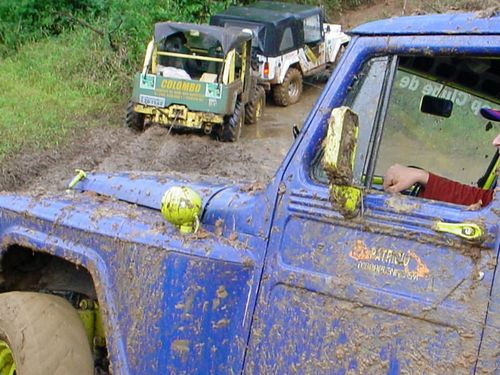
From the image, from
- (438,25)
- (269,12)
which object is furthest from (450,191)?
(269,12)

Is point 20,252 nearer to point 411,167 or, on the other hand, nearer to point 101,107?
point 411,167

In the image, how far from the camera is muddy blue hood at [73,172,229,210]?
353 cm

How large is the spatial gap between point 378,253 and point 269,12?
16.7m

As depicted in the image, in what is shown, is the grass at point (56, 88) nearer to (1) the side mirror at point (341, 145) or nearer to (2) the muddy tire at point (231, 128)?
(2) the muddy tire at point (231, 128)

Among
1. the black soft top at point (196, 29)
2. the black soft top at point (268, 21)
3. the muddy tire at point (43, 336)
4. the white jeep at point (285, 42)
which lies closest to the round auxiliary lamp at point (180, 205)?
the muddy tire at point (43, 336)

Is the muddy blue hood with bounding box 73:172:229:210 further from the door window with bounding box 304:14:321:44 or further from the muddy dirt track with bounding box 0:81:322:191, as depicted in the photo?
the door window with bounding box 304:14:321:44

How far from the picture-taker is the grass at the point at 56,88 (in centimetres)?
1260

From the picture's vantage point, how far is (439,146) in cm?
312

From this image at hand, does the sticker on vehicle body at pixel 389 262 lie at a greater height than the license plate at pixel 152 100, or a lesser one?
greater

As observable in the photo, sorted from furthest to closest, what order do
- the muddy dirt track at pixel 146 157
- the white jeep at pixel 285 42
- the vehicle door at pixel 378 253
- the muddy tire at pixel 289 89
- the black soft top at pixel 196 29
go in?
the muddy tire at pixel 289 89, the white jeep at pixel 285 42, the black soft top at pixel 196 29, the muddy dirt track at pixel 146 157, the vehicle door at pixel 378 253

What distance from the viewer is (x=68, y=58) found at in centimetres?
1698

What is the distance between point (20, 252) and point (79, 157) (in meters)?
7.89

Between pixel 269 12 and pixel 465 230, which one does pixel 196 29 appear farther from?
pixel 465 230

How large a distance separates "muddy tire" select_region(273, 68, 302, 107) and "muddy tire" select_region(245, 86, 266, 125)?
1329 mm
